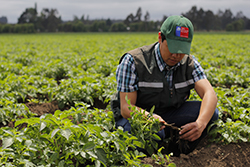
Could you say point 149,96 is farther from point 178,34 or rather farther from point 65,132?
point 65,132

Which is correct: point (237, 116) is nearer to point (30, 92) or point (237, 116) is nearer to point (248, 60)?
point (30, 92)

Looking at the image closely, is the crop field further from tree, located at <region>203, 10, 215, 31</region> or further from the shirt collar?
tree, located at <region>203, 10, 215, 31</region>

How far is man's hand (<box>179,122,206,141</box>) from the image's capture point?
2.40 metres

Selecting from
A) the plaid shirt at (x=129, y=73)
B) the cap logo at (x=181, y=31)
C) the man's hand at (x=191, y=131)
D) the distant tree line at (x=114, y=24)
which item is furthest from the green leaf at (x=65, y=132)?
the distant tree line at (x=114, y=24)

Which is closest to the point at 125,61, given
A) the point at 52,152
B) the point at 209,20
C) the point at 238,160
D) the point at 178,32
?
the point at 178,32

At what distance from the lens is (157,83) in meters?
2.58

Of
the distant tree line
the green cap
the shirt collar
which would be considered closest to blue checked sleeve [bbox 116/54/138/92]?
the shirt collar

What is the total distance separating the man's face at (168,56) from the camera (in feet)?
7.94

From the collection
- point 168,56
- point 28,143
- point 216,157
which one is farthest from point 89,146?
point 216,157

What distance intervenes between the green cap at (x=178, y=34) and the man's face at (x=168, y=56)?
90mm

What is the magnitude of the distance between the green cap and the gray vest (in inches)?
13.6

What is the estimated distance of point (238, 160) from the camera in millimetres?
2635

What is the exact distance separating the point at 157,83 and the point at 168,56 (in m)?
0.32

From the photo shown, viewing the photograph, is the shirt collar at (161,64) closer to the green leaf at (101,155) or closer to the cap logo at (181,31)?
the cap logo at (181,31)
